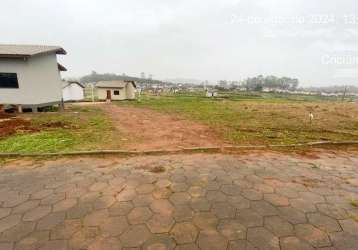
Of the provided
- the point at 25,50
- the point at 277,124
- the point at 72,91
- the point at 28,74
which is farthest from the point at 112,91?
the point at 277,124

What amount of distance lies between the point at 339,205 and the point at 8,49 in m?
19.5

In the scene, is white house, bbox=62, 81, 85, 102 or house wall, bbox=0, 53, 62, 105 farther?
white house, bbox=62, 81, 85, 102

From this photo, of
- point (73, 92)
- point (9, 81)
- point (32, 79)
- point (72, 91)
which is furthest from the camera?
point (73, 92)

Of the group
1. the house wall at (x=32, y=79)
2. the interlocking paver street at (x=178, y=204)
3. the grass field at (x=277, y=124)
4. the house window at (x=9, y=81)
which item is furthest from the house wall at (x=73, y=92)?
the interlocking paver street at (x=178, y=204)

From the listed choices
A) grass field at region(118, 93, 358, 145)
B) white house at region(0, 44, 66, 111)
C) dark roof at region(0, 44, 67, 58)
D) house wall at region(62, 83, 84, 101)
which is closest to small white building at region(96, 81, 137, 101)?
house wall at region(62, 83, 84, 101)

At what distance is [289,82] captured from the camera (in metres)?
146

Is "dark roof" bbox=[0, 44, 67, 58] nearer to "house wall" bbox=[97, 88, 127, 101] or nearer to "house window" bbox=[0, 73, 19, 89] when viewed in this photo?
"house window" bbox=[0, 73, 19, 89]

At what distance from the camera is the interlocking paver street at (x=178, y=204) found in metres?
2.66

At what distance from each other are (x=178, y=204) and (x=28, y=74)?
1633 centimetres

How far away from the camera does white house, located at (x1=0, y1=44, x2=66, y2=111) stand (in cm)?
1492

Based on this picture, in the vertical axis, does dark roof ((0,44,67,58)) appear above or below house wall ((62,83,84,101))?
above

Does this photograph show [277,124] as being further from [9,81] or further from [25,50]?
[9,81]

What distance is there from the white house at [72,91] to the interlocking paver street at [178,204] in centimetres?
3658

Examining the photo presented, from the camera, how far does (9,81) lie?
50.0 feet
